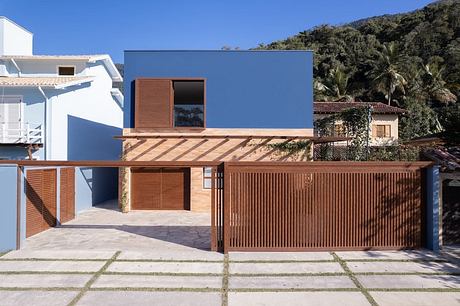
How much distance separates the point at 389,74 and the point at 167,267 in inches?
1401

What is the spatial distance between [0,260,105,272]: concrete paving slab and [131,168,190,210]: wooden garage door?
9.21 metres

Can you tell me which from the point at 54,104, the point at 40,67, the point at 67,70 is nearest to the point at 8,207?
the point at 54,104

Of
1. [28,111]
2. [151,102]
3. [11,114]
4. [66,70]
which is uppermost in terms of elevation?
[66,70]

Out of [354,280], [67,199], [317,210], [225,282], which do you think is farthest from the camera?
[67,199]

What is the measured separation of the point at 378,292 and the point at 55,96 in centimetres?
1538

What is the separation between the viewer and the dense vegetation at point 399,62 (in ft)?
122

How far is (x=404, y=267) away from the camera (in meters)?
8.77

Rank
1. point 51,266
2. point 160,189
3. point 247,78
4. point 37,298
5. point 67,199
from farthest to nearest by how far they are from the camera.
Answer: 1. point 160,189
2. point 247,78
3. point 67,199
4. point 51,266
5. point 37,298

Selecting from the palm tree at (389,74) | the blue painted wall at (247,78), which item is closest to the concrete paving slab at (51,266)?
the blue painted wall at (247,78)

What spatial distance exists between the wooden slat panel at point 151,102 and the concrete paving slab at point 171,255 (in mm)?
8561

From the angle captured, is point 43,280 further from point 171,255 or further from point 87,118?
point 87,118

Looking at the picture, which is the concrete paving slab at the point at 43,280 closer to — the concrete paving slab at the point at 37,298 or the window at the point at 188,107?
the concrete paving slab at the point at 37,298

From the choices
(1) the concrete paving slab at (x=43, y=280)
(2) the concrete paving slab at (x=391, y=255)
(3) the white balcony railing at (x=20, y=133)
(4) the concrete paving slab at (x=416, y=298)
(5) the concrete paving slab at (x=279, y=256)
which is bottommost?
(4) the concrete paving slab at (x=416, y=298)

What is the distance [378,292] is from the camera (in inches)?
286
